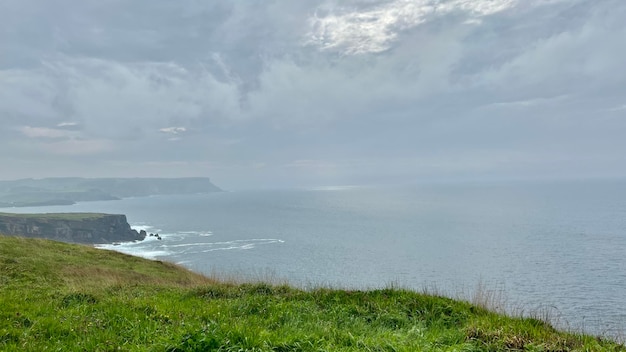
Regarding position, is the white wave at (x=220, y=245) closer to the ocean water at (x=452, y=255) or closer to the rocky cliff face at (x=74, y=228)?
the ocean water at (x=452, y=255)

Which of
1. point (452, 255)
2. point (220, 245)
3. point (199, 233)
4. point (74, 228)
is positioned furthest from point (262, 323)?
point (74, 228)

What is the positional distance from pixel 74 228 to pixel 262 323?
155 m

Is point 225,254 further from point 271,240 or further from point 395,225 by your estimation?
point 395,225

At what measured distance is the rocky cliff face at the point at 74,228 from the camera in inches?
5079

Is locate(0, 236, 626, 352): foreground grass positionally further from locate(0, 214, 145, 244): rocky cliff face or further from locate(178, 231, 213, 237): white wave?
locate(0, 214, 145, 244): rocky cliff face

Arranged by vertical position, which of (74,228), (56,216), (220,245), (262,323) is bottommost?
(220,245)

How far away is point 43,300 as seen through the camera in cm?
989

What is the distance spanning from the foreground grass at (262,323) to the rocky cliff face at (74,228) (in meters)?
132

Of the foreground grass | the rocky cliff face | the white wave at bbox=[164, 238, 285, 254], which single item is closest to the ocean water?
the white wave at bbox=[164, 238, 285, 254]

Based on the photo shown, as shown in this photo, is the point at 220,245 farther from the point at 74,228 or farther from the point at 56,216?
the point at 56,216

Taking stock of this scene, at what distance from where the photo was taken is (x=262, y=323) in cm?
809

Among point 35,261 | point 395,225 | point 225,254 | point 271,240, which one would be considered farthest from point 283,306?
point 395,225

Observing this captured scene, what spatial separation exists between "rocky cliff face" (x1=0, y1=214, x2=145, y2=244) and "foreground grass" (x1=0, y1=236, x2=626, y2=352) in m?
132

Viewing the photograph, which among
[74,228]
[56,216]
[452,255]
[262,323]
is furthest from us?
[56,216]
